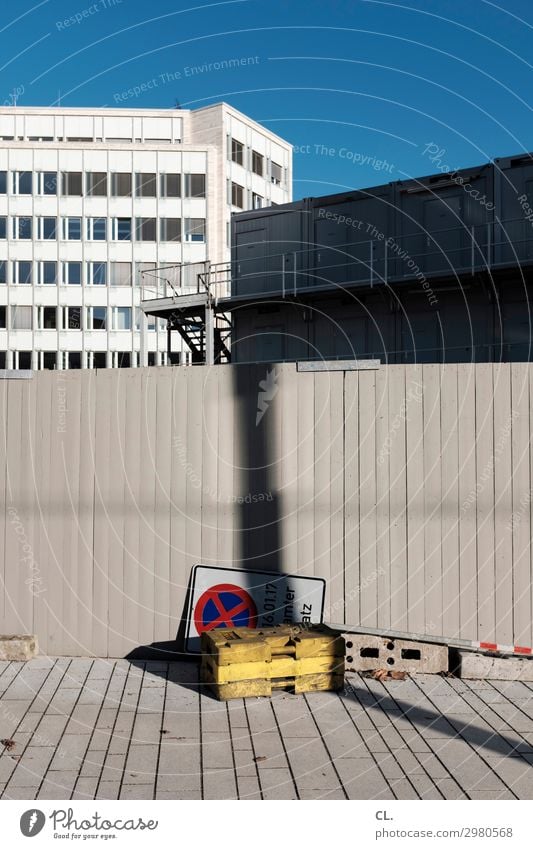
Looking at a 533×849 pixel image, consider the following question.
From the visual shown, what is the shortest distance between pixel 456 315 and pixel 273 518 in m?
14.6

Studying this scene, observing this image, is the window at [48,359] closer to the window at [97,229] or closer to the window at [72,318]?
the window at [72,318]

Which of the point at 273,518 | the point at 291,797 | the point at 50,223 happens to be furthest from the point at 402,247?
the point at 50,223

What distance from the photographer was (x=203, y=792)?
6844 mm

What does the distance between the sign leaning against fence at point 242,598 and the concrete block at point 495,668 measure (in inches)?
78.0

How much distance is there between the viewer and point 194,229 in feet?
204

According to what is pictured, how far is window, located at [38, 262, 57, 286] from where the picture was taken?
207ft

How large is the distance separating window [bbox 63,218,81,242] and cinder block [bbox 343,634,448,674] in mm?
57189

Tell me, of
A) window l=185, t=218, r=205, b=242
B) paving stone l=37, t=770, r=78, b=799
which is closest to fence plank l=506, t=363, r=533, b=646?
paving stone l=37, t=770, r=78, b=799

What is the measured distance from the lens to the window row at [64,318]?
62812 mm

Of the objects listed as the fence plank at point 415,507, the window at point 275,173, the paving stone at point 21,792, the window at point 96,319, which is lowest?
the paving stone at point 21,792

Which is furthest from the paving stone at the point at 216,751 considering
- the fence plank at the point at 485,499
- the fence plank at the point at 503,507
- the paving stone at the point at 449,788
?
the fence plank at the point at 503,507

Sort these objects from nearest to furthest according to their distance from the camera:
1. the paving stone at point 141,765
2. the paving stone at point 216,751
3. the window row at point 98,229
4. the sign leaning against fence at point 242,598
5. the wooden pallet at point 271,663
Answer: the paving stone at point 141,765, the paving stone at point 216,751, the wooden pallet at point 271,663, the sign leaning against fence at point 242,598, the window row at point 98,229

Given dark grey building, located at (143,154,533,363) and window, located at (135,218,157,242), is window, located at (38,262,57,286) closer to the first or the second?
window, located at (135,218,157,242)

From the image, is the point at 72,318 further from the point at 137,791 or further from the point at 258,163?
the point at 137,791
